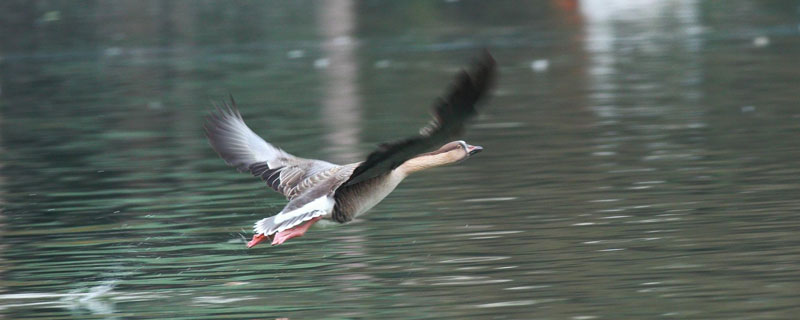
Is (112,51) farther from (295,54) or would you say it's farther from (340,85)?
(340,85)

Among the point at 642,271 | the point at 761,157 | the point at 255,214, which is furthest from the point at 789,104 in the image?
the point at 642,271

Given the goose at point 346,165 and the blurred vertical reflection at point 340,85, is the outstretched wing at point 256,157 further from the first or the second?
the blurred vertical reflection at point 340,85

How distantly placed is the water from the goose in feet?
1.33

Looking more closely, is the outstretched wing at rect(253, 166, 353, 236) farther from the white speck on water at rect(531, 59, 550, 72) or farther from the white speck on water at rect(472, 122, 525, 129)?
the white speck on water at rect(531, 59, 550, 72)

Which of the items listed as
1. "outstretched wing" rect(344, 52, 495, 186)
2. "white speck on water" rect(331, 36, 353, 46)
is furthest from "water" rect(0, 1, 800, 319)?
"white speck on water" rect(331, 36, 353, 46)

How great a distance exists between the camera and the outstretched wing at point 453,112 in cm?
788

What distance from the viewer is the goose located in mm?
8102

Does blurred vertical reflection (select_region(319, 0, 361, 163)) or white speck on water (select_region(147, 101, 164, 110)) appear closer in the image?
blurred vertical reflection (select_region(319, 0, 361, 163))

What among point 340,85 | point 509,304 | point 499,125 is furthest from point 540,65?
point 509,304

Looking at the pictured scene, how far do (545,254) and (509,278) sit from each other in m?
0.80

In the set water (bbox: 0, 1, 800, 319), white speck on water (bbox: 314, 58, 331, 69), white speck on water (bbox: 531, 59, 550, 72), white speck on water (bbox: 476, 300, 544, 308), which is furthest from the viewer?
white speck on water (bbox: 314, 58, 331, 69)

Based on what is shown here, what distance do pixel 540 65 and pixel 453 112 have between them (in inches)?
718

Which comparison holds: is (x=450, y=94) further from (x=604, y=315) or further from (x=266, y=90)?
(x=266, y=90)

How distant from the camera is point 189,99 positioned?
23.8m
